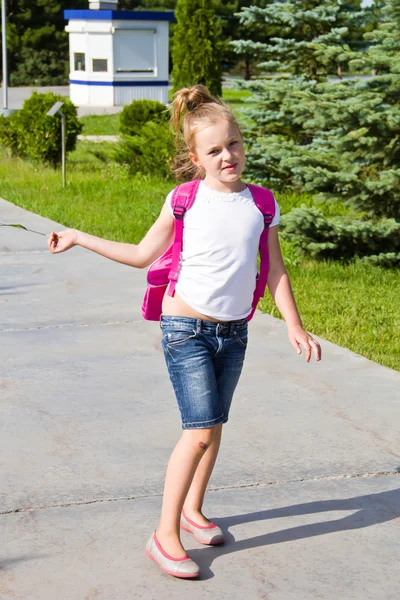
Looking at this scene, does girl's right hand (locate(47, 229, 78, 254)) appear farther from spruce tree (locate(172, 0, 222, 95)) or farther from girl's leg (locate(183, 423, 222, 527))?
spruce tree (locate(172, 0, 222, 95))

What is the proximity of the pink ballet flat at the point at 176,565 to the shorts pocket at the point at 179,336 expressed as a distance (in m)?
0.65

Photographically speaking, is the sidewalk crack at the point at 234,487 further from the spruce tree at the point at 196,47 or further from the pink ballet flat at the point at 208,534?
the spruce tree at the point at 196,47

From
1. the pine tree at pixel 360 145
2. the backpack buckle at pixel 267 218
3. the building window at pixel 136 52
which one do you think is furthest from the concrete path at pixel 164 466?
the building window at pixel 136 52

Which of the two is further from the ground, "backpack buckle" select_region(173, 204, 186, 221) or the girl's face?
the girl's face

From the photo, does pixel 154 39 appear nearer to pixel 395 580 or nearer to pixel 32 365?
pixel 32 365

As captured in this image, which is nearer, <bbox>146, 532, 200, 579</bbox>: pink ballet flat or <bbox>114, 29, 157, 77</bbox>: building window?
<bbox>146, 532, 200, 579</bbox>: pink ballet flat

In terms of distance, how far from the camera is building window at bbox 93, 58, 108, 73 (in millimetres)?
33188

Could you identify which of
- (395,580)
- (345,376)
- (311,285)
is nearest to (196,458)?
(395,580)

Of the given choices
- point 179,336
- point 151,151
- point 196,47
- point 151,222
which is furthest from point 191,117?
point 196,47

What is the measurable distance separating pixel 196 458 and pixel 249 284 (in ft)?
1.92

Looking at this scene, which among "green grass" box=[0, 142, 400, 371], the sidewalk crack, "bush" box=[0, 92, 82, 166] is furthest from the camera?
"bush" box=[0, 92, 82, 166]

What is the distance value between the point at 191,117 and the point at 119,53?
30524 mm

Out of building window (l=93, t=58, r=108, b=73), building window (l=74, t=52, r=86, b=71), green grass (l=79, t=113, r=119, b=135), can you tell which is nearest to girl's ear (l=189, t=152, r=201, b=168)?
green grass (l=79, t=113, r=119, b=135)

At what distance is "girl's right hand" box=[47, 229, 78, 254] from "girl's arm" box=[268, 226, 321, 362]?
25.5 inches
